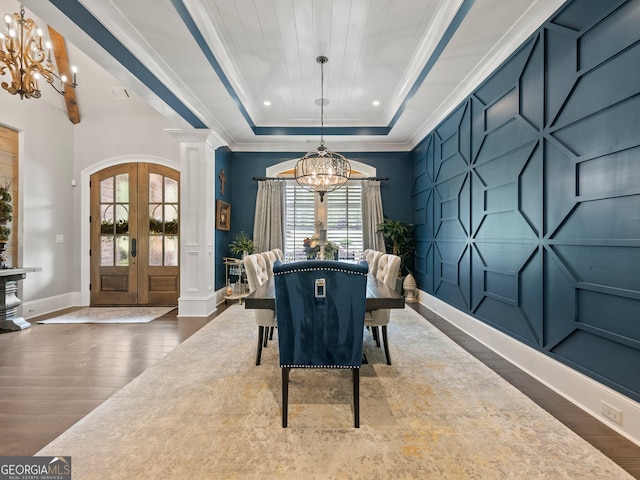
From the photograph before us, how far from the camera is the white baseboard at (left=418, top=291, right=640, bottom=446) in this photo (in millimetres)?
1738

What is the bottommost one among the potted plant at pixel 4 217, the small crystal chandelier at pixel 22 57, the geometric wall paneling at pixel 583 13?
the potted plant at pixel 4 217

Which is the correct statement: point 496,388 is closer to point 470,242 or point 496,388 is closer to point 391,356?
point 391,356

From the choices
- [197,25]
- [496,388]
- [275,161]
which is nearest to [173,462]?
[496,388]

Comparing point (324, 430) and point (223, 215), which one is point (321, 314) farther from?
point (223, 215)

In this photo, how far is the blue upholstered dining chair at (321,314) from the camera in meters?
1.80

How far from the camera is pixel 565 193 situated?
2.20 metres

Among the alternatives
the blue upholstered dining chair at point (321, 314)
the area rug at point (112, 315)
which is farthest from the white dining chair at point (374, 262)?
the area rug at point (112, 315)

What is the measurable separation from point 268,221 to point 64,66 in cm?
387

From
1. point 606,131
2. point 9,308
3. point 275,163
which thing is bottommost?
point 9,308

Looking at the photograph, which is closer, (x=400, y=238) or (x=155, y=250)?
(x=155, y=250)

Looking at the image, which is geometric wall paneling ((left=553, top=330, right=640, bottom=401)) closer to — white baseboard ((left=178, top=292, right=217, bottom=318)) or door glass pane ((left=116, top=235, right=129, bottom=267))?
white baseboard ((left=178, top=292, right=217, bottom=318))

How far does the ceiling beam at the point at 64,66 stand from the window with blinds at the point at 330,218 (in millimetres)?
3735

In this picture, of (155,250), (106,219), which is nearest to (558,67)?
(155,250)

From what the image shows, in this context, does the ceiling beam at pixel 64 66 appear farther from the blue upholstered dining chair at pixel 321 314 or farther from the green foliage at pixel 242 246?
the blue upholstered dining chair at pixel 321 314
